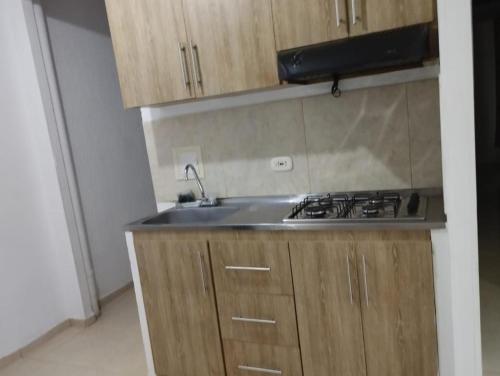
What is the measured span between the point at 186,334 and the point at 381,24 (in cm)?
174

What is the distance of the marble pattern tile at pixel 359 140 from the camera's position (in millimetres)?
1996

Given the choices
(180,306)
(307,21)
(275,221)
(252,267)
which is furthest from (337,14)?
(180,306)

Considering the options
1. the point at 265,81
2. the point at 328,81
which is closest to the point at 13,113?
the point at 265,81

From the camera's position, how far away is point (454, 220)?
51.0 inches

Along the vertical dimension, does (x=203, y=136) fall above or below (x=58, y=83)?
below

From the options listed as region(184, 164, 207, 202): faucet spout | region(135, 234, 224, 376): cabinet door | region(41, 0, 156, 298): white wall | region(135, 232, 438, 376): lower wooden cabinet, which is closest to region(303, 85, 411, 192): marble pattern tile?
region(135, 232, 438, 376): lower wooden cabinet

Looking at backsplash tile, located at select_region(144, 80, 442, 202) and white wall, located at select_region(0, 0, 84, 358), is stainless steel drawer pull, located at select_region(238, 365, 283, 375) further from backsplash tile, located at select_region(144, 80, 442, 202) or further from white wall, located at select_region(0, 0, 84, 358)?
white wall, located at select_region(0, 0, 84, 358)

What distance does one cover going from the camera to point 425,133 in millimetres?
1945

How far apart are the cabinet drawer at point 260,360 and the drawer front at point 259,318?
0.03 m

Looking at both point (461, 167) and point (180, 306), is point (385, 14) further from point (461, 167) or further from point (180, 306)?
point (180, 306)

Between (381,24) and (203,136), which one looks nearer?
(381,24)

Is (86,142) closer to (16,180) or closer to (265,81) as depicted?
(16,180)

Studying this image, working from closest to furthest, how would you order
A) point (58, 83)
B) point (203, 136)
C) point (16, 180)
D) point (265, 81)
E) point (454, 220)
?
point (454, 220) → point (265, 81) → point (203, 136) → point (16, 180) → point (58, 83)

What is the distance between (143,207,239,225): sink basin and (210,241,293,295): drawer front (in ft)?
1.56
